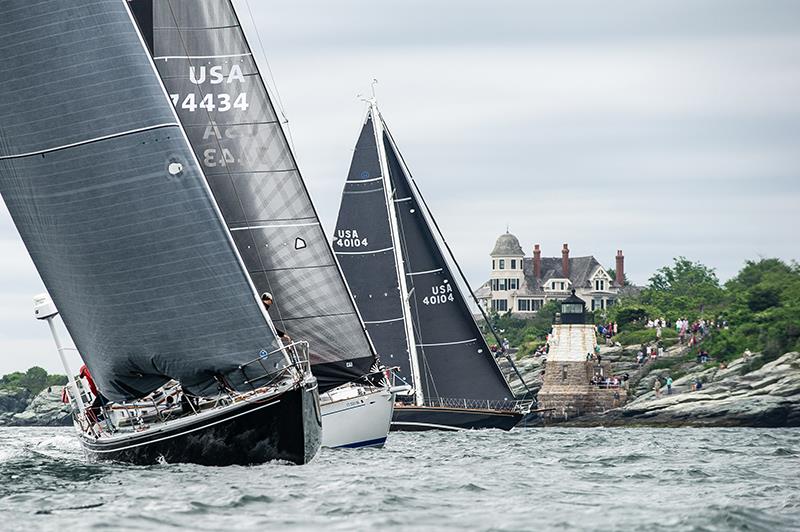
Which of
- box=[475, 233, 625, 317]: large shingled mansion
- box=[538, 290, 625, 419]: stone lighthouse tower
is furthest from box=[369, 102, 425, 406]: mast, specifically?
box=[475, 233, 625, 317]: large shingled mansion

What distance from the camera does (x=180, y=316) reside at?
21.6m

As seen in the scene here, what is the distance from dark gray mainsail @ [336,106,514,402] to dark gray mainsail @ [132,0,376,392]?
16265mm

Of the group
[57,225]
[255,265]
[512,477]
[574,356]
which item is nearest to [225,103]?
[255,265]

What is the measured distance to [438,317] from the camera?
43.8 m

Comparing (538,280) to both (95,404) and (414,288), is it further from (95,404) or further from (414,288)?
(95,404)

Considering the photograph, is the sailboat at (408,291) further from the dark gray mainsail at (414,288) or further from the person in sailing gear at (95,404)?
the person in sailing gear at (95,404)

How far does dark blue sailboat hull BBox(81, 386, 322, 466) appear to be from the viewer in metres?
21.0

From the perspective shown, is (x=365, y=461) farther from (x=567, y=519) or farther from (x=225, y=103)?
(x=567, y=519)

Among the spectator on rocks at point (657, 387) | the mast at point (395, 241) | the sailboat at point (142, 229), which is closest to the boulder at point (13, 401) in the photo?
the spectator on rocks at point (657, 387)

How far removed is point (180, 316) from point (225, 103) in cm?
660

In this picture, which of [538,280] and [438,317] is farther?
[538,280]

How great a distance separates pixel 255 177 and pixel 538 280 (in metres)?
105

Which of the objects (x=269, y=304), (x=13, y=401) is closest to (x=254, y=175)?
(x=269, y=304)

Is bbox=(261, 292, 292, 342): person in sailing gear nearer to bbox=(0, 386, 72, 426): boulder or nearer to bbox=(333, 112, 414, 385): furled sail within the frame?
Answer: bbox=(333, 112, 414, 385): furled sail
